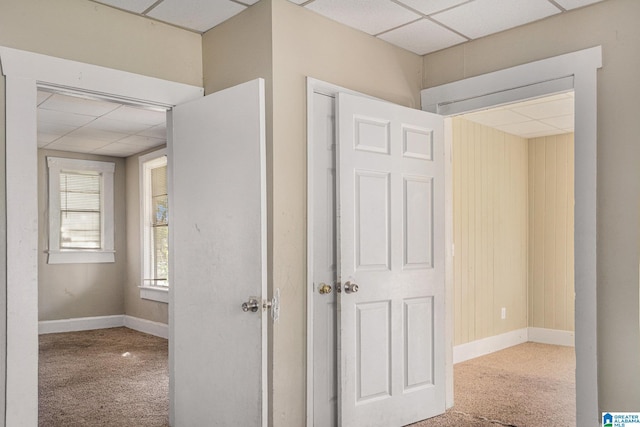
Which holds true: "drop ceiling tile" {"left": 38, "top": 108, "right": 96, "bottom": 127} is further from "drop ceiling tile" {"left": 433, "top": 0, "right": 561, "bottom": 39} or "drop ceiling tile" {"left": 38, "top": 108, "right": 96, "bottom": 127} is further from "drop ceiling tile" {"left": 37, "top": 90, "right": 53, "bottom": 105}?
"drop ceiling tile" {"left": 433, "top": 0, "right": 561, "bottom": 39}

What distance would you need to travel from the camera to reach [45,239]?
7379 mm

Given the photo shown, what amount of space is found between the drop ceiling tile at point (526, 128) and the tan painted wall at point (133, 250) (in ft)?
14.2

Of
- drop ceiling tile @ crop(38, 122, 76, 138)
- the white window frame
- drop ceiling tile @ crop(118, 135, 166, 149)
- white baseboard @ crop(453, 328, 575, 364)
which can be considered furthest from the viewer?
the white window frame

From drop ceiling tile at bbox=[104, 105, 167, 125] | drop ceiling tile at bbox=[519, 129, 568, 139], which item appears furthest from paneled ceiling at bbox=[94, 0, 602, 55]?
drop ceiling tile at bbox=[519, 129, 568, 139]

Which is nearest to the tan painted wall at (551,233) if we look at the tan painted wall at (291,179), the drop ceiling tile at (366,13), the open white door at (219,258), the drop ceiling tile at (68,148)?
the drop ceiling tile at (366,13)

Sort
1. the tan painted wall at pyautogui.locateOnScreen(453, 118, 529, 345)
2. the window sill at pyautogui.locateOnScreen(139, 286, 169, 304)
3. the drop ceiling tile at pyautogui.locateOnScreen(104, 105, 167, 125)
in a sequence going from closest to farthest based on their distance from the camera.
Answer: the drop ceiling tile at pyautogui.locateOnScreen(104, 105, 167, 125) → the tan painted wall at pyautogui.locateOnScreen(453, 118, 529, 345) → the window sill at pyautogui.locateOnScreen(139, 286, 169, 304)

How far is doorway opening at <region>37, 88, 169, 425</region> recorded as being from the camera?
620 centimetres

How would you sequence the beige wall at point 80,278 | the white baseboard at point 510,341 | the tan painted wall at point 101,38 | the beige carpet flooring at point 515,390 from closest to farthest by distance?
the tan painted wall at point 101,38 < the beige carpet flooring at point 515,390 < the white baseboard at point 510,341 < the beige wall at point 80,278

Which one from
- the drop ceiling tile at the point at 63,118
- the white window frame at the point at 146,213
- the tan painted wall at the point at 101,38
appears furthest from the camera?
the white window frame at the point at 146,213

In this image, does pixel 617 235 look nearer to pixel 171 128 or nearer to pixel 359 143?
pixel 359 143

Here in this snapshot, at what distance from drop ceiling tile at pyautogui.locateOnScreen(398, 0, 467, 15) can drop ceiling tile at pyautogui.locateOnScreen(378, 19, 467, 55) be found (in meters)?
0.17

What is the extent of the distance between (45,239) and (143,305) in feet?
5.06

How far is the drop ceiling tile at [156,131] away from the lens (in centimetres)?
610

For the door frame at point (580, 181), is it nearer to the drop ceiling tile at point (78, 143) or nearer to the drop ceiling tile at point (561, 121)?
the drop ceiling tile at point (561, 121)
